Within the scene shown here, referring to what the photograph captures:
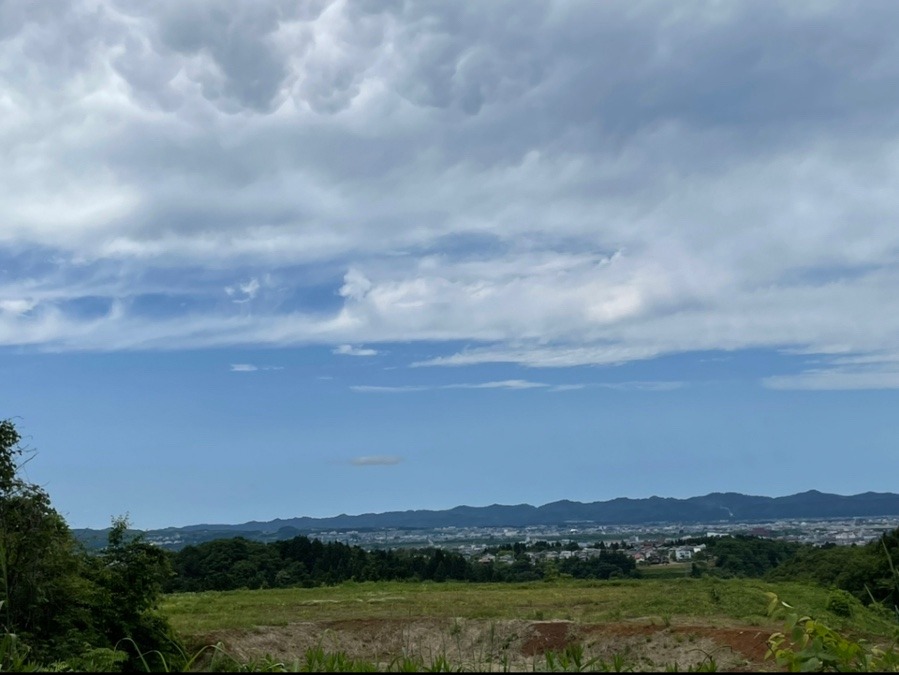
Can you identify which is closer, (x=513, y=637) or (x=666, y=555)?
(x=513, y=637)

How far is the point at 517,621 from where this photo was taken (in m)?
27.2

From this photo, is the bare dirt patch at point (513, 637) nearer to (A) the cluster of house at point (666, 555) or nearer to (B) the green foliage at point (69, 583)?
(B) the green foliage at point (69, 583)

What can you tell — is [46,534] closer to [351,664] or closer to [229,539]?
[351,664]

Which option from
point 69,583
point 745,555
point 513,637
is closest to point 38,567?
point 69,583

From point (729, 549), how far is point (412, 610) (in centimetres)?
4679

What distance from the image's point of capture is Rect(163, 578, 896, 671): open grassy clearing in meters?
23.5

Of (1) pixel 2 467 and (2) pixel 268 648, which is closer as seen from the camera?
(1) pixel 2 467

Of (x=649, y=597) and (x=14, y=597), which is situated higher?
(x=14, y=597)

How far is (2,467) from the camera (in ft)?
64.4

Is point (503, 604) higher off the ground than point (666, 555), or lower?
higher

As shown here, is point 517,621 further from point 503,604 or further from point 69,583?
point 69,583

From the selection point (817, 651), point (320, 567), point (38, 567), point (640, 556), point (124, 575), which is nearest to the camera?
point (817, 651)

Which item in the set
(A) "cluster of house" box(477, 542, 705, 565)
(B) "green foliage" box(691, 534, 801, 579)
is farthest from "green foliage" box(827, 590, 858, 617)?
(A) "cluster of house" box(477, 542, 705, 565)

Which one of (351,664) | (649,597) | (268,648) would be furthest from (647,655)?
(351,664)
